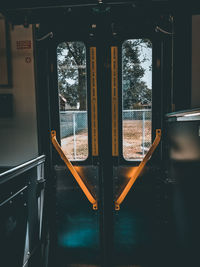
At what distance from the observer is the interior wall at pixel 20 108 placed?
2.25 meters

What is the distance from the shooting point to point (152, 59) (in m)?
2.17

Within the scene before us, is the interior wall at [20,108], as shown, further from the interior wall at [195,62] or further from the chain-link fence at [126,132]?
the interior wall at [195,62]

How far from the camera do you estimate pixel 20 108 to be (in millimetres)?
2320

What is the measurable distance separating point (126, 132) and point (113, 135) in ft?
0.51

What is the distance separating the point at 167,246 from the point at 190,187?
1.03 meters

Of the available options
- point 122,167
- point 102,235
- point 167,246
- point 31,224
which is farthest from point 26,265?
point 167,246

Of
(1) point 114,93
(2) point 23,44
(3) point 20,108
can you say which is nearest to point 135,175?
(1) point 114,93

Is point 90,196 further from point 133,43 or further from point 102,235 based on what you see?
point 133,43

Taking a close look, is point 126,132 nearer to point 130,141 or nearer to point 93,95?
point 130,141

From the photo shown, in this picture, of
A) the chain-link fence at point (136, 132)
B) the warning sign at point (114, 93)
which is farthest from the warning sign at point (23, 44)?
the chain-link fence at point (136, 132)

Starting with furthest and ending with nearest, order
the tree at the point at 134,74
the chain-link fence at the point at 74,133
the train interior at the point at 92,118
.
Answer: the chain-link fence at the point at 74,133, the tree at the point at 134,74, the train interior at the point at 92,118

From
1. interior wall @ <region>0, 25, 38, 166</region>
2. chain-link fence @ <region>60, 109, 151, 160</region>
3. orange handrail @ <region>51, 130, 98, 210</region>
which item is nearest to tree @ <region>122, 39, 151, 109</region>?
chain-link fence @ <region>60, 109, 151, 160</region>

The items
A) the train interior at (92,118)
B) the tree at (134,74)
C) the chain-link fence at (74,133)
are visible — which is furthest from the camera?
the chain-link fence at (74,133)

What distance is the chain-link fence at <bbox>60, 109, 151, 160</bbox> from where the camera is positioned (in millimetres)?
2270
